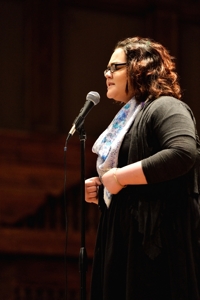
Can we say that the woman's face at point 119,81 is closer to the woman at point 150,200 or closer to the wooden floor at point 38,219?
the woman at point 150,200

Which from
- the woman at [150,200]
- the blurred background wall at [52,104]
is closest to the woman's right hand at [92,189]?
the woman at [150,200]

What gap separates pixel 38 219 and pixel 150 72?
93.3 inches

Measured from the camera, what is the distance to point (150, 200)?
2020 millimetres

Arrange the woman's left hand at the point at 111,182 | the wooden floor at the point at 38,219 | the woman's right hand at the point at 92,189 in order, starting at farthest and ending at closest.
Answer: the wooden floor at the point at 38,219, the woman's right hand at the point at 92,189, the woman's left hand at the point at 111,182

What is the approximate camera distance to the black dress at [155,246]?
1.96m

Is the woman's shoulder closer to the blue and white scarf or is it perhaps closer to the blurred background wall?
the blue and white scarf

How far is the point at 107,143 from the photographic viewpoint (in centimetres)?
218

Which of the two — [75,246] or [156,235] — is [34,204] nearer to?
[75,246]

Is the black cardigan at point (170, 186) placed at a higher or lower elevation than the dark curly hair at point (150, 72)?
lower

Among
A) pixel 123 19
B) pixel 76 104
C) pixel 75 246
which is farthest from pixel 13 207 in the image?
pixel 123 19

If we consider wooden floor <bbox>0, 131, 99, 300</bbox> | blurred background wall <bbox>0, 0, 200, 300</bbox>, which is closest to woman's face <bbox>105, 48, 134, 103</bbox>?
blurred background wall <bbox>0, 0, 200, 300</bbox>

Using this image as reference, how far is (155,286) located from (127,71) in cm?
75

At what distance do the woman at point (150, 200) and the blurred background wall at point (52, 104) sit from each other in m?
1.84

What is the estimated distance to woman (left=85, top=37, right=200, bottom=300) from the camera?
6.40 feet
